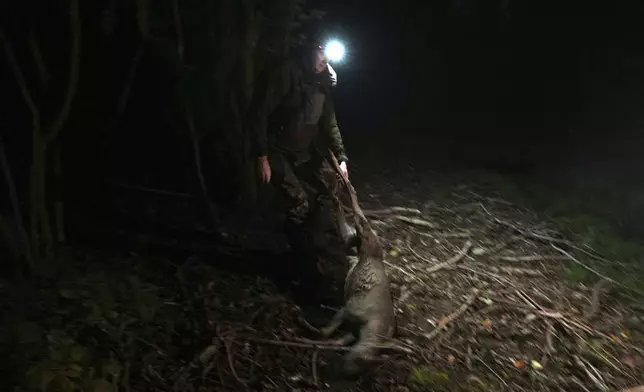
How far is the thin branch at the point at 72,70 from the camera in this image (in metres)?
3.55

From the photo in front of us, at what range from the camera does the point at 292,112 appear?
175 inches

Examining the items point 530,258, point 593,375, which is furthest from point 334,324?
point 530,258

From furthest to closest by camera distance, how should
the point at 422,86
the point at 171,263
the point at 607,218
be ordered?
the point at 422,86 < the point at 607,218 < the point at 171,263

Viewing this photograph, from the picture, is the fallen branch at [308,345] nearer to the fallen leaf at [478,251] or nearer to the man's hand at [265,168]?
the man's hand at [265,168]

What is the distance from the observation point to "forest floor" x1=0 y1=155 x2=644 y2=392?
314 centimetres

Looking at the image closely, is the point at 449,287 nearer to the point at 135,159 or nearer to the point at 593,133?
the point at 135,159

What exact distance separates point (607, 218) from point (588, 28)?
809cm

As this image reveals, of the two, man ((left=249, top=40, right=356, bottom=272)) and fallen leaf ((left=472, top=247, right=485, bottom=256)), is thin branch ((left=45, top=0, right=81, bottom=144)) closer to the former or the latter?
man ((left=249, top=40, right=356, bottom=272))

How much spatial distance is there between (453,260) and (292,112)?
1.69 metres


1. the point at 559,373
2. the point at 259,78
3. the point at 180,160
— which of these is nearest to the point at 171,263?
the point at 180,160

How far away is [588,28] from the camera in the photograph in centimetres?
1216

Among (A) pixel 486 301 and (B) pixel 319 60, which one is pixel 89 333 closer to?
(B) pixel 319 60

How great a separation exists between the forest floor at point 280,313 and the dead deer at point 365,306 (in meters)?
0.12

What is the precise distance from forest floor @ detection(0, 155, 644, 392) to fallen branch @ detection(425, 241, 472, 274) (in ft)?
0.05
